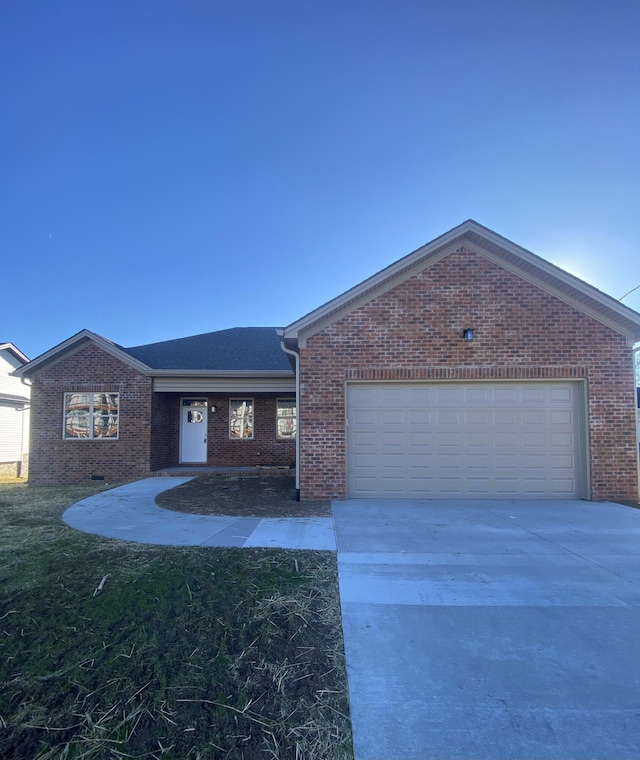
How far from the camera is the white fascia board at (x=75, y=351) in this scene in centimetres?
1180

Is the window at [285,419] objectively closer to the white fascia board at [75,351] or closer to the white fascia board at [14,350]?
the white fascia board at [75,351]

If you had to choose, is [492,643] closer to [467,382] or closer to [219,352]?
[467,382]

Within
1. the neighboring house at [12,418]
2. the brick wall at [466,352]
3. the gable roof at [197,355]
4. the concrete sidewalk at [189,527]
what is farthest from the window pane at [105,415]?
the neighboring house at [12,418]

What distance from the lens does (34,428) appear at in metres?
12.0

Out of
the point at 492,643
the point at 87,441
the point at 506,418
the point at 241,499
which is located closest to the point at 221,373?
the point at 87,441

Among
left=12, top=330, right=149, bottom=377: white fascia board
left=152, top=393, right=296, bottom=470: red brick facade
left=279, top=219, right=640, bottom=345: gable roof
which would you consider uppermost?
left=279, top=219, right=640, bottom=345: gable roof

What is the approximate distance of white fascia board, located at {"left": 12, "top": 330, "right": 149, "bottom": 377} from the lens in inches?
464

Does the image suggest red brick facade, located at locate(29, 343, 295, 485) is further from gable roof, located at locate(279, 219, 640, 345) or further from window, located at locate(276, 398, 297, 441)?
gable roof, located at locate(279, 219, 640, 345)

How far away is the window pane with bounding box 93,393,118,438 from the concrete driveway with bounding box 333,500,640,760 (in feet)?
30.2

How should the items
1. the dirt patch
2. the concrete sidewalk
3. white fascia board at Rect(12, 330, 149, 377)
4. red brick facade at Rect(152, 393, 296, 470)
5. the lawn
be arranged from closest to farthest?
the lawn < the concrete sidewalk < the dirt patch < white fascia board at Rect(12, 330, 149, 377) < red brick facade at Rect(152, 393, 296, 470)

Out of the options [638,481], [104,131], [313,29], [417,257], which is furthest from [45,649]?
[104,131]

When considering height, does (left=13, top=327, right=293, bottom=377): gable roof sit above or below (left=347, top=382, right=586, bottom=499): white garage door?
above

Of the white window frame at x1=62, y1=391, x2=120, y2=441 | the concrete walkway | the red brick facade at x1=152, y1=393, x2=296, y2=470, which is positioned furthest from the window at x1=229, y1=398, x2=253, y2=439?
the concrete walkway

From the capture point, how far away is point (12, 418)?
19.2 metres
